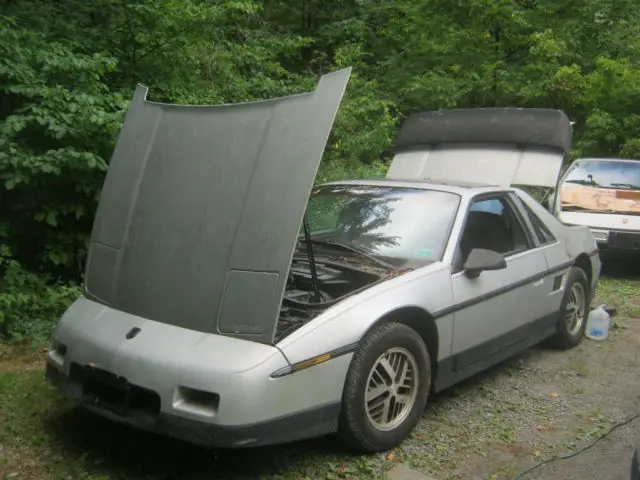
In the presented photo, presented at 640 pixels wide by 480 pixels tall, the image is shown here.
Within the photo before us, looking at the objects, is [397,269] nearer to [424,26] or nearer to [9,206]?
[9,206]

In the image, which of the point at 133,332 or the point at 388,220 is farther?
the point at 388,220

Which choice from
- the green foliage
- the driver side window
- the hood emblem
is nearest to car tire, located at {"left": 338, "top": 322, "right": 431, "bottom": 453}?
the driver side window

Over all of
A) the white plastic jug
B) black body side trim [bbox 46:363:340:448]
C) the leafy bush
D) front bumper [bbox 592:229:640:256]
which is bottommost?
the leafy bush

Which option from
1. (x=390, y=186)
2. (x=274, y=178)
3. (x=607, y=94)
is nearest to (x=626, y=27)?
(x=607, y=94)

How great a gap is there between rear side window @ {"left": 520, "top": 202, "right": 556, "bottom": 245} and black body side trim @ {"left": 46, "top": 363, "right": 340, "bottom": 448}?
2722 millimetres

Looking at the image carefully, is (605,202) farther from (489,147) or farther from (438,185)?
(438,185)

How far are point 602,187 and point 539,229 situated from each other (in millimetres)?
4717

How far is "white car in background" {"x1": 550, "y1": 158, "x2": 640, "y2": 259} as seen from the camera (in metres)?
8.65

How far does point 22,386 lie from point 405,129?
4.97 m

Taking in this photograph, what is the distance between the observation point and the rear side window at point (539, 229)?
5.34 m

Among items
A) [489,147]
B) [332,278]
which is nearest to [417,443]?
[332,278]

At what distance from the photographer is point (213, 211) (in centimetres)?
345

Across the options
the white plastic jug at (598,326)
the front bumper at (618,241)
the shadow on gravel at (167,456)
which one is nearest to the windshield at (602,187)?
the front bumper at (618,241)

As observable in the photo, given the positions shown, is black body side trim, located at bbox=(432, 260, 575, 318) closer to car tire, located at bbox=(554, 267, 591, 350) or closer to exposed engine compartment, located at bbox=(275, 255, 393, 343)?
car tire, located at bbox=(554, 267, 591, 350)
